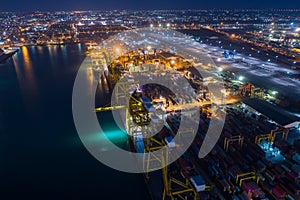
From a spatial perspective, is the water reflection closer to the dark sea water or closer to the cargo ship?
the dark sea water

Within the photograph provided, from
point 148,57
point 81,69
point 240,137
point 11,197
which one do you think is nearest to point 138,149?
point 240,137

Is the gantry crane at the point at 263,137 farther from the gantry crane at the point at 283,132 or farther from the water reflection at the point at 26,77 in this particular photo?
the water reflection at the point at 26,77

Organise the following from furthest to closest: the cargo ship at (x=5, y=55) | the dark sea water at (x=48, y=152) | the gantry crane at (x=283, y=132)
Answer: the cargo ship at (x=5, y=55)
the gantry crane at (x=283, y=132)
the dark sea water at (x=48, y=152)

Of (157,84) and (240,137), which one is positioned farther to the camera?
(157,84)

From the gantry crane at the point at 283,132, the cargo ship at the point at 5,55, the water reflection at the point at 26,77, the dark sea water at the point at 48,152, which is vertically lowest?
the dark sea water at the point at 48,152

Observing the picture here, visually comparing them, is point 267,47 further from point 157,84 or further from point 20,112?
point 20,112

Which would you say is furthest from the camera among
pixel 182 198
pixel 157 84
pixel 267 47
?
pixel 267 47

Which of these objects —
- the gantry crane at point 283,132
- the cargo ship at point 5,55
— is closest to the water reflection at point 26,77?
the cargo ship at point 5,55
